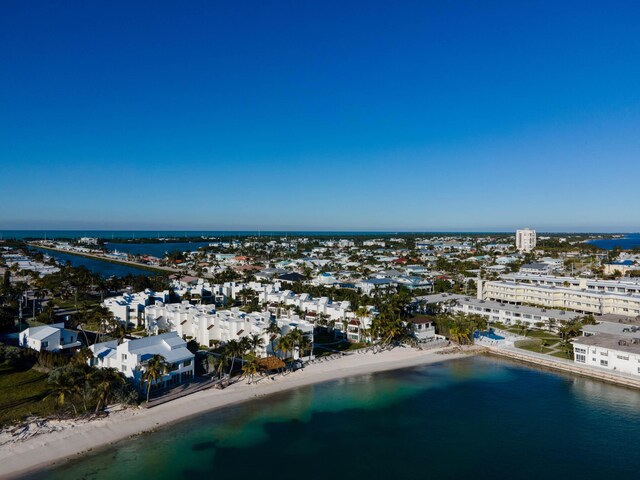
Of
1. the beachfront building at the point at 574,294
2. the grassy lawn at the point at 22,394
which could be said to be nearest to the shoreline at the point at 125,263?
the grassy lawn at the point at 22,394

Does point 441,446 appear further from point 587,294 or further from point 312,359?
point 587,294

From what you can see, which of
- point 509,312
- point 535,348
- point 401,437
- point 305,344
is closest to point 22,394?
point 305,344

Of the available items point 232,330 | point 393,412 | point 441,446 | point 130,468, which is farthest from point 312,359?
point 130,468

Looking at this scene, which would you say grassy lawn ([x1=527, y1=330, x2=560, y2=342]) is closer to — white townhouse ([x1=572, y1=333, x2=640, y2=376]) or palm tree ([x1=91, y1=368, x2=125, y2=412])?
white townhouse ([x1=572, y1=333, x2=640, y2=376])

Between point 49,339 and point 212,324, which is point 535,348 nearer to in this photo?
point 212,324

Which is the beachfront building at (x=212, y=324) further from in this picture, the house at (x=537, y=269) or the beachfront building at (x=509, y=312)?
the house at (x=537, y=269)

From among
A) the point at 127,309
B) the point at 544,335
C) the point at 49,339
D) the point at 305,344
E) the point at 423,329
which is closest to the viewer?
the point at 49,339
